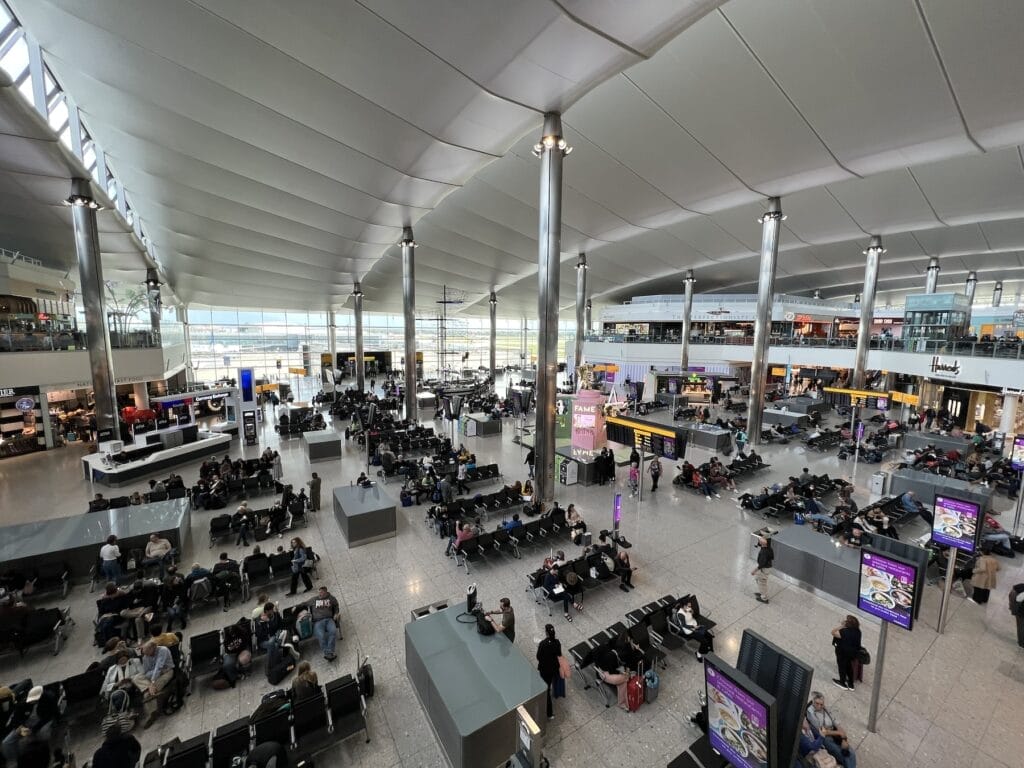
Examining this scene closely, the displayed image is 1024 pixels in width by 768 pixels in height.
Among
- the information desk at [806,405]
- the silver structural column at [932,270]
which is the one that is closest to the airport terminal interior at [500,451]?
the information desk at [806,405]

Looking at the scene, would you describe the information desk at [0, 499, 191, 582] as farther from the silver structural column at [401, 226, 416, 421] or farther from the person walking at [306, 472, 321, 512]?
the silver structural column at [401, 226, 416, 421]

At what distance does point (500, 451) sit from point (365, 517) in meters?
8.30

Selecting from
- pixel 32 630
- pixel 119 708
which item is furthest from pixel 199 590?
pixel 119 708

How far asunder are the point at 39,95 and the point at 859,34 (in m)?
17.8

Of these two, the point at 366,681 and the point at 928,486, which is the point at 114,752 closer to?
A: the point at 366,681

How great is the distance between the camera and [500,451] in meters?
17.0

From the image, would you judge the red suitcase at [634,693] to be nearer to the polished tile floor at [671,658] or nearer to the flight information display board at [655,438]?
the polished tile floor at [671,658]

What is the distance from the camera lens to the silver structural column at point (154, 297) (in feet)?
65.0

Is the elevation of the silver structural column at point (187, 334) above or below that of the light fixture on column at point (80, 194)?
below

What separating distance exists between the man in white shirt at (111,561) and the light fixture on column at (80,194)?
11.2 meters

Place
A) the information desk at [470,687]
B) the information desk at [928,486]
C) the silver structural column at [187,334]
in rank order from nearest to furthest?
the information desk at [470,687] → the information desk at [928,486] → the silver structural column at [187,334]

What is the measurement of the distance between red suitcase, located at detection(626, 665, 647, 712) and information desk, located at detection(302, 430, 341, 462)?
1298 centimetres

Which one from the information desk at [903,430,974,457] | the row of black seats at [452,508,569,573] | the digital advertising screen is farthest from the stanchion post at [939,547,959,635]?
the information desk at [903,430,974,457]

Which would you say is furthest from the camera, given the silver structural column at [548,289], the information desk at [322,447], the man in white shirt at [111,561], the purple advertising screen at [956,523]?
the information desk at [322,447]
